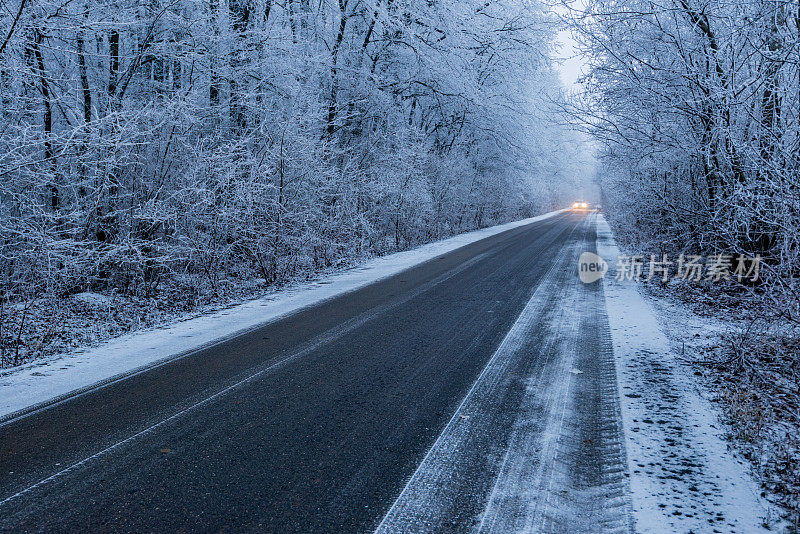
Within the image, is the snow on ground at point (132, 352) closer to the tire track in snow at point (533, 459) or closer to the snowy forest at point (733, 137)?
the tire track in snow at point (533, 459)

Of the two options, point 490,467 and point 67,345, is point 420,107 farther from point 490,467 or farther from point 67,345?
point 490,467

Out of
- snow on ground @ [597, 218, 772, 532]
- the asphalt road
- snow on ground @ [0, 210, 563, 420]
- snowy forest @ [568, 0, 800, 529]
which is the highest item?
snowy forest @ [568, 0, 800, 529]

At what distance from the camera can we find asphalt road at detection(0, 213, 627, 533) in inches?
106

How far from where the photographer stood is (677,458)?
322 cm

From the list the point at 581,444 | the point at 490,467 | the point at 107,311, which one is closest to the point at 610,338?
the point at 581,444

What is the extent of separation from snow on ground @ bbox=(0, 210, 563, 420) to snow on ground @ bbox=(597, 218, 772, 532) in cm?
471

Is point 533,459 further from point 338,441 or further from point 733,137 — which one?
point 733,137

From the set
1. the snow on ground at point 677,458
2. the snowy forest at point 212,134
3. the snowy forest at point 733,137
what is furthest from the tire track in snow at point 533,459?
the snowy forest at point 212,134

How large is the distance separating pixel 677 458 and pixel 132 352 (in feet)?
18.3

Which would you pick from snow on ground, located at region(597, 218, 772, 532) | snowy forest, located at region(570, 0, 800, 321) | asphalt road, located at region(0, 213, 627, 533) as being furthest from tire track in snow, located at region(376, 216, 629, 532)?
snowy forest, located at region(570, 0, 800, 321)

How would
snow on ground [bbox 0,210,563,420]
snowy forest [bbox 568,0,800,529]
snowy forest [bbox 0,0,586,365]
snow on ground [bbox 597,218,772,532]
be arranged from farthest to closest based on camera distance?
snowy forest [bbox 0,0,586,365], snow on ground [bbox 0,210,563,420], snowy forest [bbox 568,0,800,529], snow on ground [bbox 597,218,772,532]

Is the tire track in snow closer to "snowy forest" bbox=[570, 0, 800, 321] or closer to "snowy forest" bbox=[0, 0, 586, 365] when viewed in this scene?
"snowy forest" bbox=[570, 0, 800, 321]

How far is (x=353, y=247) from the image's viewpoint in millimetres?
15375

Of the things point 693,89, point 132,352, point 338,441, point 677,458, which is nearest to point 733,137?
point 693,89
